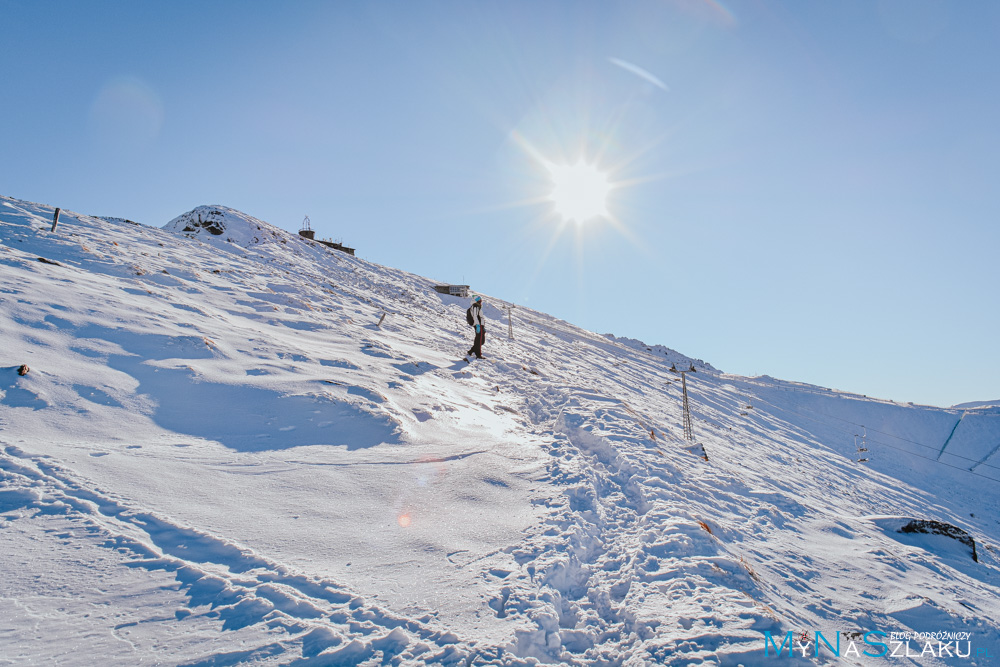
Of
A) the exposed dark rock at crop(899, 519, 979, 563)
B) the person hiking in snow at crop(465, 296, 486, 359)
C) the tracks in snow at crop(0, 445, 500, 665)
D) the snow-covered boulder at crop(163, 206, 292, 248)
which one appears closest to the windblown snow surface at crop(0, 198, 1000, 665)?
the tracks in snow at crop(0, 445, 500, 665)

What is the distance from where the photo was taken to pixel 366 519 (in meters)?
4.35

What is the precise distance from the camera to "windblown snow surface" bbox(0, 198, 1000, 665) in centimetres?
297

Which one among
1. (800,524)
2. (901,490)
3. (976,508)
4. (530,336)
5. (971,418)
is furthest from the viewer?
(971,418)

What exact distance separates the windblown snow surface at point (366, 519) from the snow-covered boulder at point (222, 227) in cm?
878

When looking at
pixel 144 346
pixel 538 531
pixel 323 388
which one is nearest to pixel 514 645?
pixel 538 531

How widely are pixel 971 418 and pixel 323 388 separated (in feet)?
104

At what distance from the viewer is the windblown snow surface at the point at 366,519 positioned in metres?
2.97

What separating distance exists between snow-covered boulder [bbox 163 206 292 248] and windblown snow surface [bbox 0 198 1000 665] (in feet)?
28.8

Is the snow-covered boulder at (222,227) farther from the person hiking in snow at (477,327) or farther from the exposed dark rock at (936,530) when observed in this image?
the exposed dark rock at (936,530)

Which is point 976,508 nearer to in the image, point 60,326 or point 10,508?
point 10,508

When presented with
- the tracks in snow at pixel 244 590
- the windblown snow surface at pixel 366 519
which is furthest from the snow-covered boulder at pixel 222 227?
the tracks in snow at pixel 244 590

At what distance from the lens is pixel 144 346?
7.19m

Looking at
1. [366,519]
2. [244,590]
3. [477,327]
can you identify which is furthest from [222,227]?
[244,590]

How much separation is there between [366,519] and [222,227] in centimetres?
2161
